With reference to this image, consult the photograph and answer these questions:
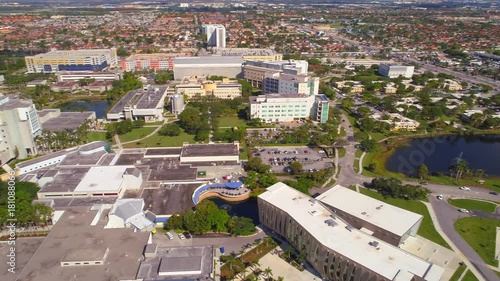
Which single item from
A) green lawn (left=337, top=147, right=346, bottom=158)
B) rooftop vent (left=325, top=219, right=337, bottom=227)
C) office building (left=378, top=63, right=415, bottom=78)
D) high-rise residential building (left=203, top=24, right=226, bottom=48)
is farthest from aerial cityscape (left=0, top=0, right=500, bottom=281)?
high-rise residential building (left=203, top=24, right=226, bottom=48)

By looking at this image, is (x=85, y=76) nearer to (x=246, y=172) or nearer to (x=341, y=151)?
(x=246, y=172)

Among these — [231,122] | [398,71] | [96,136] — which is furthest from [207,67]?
[398,71]

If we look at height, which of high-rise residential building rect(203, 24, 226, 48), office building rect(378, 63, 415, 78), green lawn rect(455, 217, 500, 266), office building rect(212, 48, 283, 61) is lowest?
green lawn rect(455, 217, 500, 266)

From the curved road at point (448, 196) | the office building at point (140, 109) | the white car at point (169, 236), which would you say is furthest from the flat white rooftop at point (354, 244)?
the office building at point (140, 109)

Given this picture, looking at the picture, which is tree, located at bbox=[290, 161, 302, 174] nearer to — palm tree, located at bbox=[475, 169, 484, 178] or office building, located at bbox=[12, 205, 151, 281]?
office building, located at bbox=[12, 205, 151, 281]

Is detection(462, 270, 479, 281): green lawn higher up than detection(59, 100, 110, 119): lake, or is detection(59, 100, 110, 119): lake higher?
detection(59, 100, 110, 119): lake

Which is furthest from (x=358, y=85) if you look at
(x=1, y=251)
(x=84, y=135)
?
(x=1, y=251)
